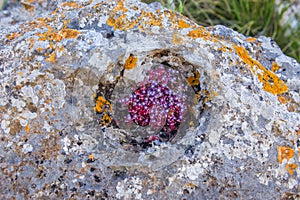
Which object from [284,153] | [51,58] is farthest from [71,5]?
[284,153]

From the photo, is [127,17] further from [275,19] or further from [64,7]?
[275,19]

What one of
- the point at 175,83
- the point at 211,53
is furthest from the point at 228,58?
the point at 175,83

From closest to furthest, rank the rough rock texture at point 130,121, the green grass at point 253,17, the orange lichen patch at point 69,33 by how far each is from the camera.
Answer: the rough rock texture at point 130,121 < the orange lichen patch at point 69,33 < the green grass at point 253,17

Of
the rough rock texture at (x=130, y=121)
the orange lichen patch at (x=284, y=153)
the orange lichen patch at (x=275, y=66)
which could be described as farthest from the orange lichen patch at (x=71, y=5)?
the orange lichen patch at (x=284, y=153)

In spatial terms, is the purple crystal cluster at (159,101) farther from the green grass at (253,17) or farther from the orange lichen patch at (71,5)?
the green grass at (253,17)

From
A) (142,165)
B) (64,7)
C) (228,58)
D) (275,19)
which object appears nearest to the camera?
(142,165)

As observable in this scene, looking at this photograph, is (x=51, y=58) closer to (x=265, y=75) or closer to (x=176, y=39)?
(x=176, y=39)
